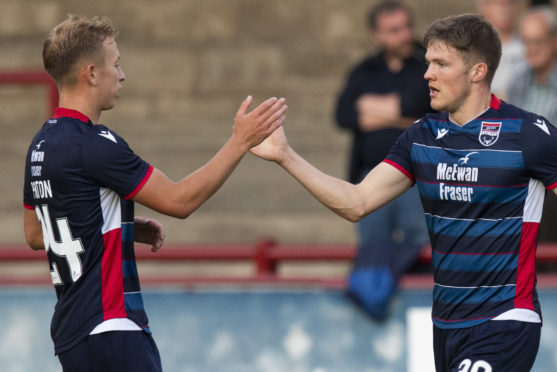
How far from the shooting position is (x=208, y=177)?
4.01m

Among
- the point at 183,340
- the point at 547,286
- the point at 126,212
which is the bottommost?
the point at 183,340

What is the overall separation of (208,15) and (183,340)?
645 centimetres

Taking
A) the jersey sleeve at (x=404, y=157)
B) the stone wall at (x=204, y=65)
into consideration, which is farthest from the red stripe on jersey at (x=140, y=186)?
the stone wall at (x=204, y=65)

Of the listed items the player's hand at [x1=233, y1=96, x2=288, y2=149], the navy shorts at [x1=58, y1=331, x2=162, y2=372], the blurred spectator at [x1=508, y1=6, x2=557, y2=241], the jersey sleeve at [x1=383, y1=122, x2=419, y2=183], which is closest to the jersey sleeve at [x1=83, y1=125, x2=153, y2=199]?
the player's hand at [x1=233, y1=96, x2=288, y2=149]

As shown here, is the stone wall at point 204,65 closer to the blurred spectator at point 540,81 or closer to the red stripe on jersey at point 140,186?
the blurred spectator at point 540,81

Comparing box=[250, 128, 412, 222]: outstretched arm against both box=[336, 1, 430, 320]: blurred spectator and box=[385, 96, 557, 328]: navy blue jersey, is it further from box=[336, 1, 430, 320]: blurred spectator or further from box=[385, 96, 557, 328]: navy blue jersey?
box=[336, 1, 430, 320]: blurred spectator

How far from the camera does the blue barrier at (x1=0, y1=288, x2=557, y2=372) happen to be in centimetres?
620

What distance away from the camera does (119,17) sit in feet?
40.0

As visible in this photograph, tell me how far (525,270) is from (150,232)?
157 centimetres

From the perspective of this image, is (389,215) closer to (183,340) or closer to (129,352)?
(183,340)

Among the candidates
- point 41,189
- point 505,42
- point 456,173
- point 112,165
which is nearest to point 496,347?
point 456,173

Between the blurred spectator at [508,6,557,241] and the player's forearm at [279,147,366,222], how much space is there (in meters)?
2.50

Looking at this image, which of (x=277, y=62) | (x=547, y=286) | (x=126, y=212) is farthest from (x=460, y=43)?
(x=277, y=62)

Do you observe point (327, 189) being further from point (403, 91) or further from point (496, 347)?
point (403, 91)
